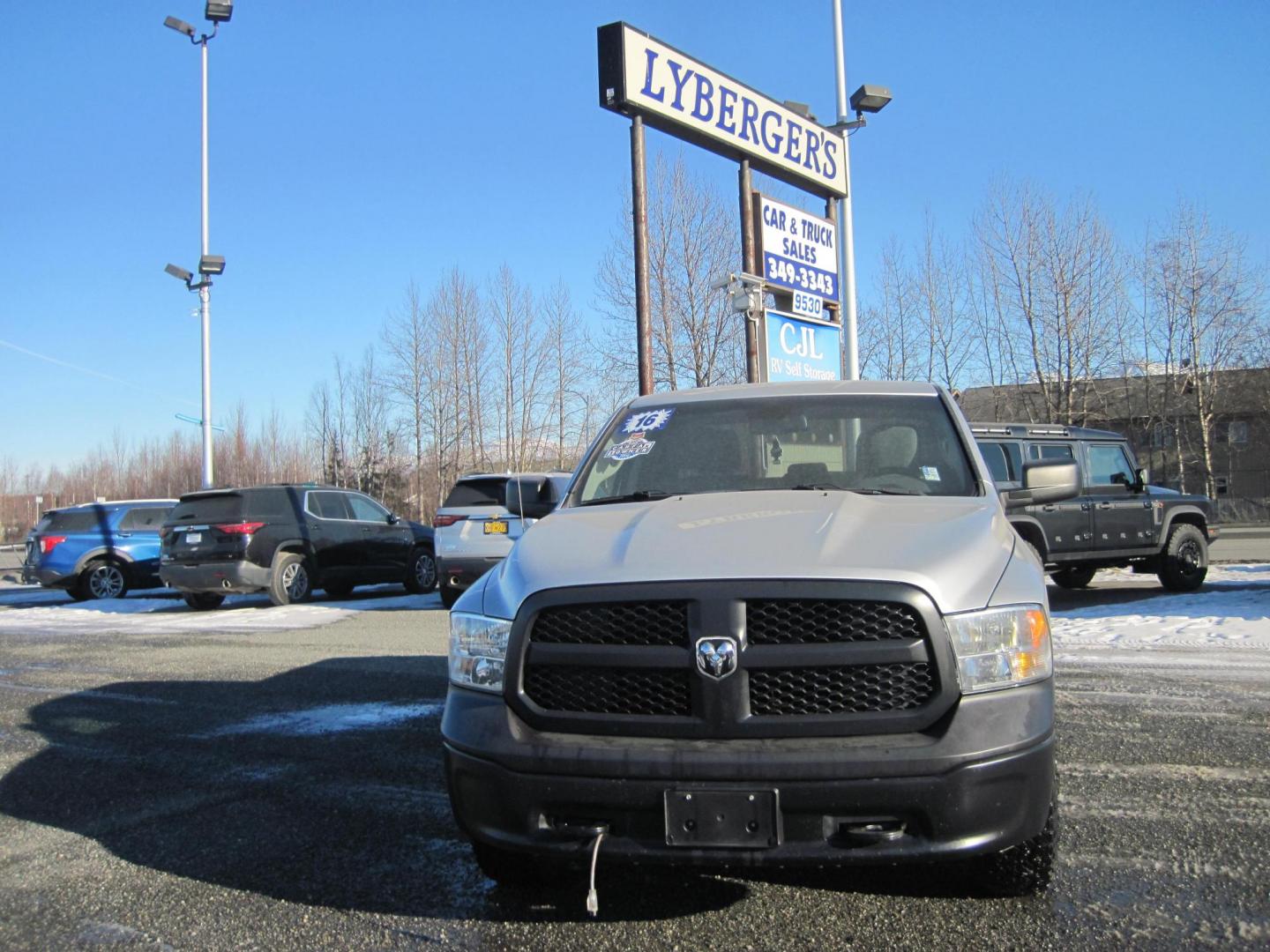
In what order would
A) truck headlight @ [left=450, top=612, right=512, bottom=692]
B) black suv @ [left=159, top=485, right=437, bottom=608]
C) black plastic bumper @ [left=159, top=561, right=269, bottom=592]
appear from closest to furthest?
truck headlight @ [left=450, top=612, right=512, bottom=692], black plastic bumper @ [left=159, top=561, right=269, bottom=592], black suv @ [left=159, top=485, right=437, bottom=608]

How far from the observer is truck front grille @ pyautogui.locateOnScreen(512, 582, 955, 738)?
272 centimetres

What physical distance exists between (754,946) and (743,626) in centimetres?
94

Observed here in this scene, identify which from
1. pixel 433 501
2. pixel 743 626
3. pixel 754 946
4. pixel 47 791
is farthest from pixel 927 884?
pixel 433 501

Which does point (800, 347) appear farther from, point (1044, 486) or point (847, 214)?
point (1044, 486)

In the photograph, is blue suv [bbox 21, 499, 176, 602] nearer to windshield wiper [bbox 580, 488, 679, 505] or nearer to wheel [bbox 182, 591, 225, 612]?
wheel [bbox 182, 591, 225, 612]

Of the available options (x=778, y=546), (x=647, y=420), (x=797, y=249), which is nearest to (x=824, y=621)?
(x=778, y=546)

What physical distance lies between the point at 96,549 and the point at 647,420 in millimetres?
16231

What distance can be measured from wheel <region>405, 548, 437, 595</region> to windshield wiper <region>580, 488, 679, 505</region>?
12.6 m

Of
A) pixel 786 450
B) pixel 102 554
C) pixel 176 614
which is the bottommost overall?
pixel 176 614

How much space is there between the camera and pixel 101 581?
1809cm

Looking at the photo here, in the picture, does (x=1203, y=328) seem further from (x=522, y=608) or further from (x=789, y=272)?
(x=522, y=608)

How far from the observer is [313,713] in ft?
Result: 21.2

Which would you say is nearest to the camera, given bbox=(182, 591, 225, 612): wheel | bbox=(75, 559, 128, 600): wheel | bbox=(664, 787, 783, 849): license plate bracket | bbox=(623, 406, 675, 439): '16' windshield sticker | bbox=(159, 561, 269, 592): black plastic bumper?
bbox=(664, 787, 783, 849): license plate bracket

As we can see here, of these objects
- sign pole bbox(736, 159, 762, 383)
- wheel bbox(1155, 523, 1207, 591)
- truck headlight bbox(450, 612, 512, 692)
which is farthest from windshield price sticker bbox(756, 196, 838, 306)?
truck headlight bbox(450, 612, 512, 692)
